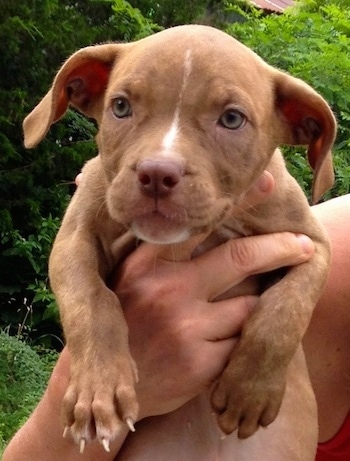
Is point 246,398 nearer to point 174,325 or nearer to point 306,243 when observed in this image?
point 174,325

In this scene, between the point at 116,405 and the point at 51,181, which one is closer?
the point at 116,405

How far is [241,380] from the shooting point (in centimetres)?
267

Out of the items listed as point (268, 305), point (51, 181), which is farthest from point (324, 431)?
point (51, 181)

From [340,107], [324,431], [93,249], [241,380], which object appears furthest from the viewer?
[340,107]

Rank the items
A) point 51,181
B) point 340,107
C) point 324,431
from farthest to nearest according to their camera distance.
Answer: point 51,181
point 340,107
point 324,431

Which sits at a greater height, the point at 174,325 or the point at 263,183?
the point at 263,183

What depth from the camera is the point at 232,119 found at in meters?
2.66

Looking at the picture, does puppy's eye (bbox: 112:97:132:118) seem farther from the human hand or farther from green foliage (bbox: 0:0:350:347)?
green foliage (bbox: 0:0:350:347)

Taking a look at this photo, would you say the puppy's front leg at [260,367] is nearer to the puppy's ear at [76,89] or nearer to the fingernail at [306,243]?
the fingernail at [306,243]

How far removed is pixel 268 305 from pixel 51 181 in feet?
15.2

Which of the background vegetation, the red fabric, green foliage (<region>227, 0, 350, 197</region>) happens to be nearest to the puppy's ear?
the red fabric

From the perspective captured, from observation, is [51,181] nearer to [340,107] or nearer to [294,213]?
[340,107]

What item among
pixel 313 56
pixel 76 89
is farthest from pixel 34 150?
pixel 76 89

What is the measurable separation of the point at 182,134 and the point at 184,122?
0.07 metres
